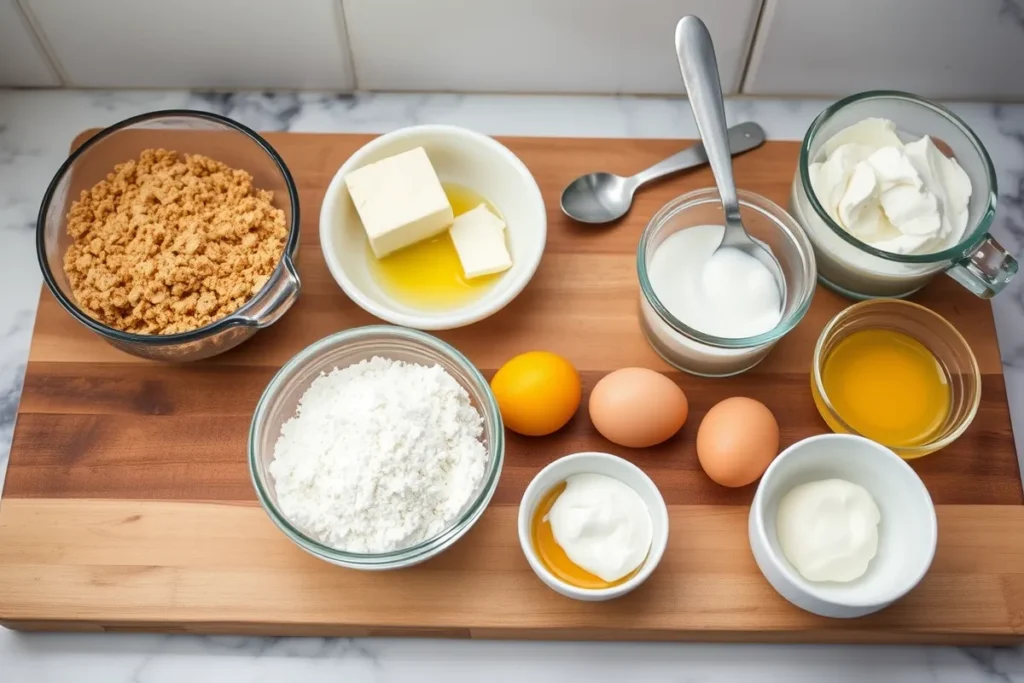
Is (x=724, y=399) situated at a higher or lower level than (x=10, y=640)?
higher

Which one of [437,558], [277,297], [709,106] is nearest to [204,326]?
[277,297]

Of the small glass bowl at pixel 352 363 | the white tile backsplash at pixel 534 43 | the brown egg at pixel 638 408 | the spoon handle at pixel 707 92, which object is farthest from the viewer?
the white tile backsplash at pixel 534 43

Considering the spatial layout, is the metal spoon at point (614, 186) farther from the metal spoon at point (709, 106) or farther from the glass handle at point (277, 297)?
the glass handle at point (277, 297)

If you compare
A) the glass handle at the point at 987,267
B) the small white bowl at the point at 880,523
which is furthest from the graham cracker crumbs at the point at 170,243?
the glass handle at the point at 987,267

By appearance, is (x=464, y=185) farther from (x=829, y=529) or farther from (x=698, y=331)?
(x=829, y=529)

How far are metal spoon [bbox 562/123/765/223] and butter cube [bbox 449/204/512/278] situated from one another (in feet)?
0.38

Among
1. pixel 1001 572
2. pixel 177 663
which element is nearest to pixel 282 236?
pixel 177 663

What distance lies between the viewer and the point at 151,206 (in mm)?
1422

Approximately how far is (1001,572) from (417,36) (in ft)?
3.83

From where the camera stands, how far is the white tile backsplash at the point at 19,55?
4.99ft

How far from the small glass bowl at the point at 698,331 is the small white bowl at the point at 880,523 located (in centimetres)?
16

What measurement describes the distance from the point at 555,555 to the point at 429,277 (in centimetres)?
47

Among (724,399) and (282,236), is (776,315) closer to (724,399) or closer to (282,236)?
(724,399)

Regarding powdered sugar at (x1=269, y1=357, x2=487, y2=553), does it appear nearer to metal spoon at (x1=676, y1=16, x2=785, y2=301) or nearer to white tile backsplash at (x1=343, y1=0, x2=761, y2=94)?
metal spoon at (x1=676, y1=16, x2=785, y2=301)
